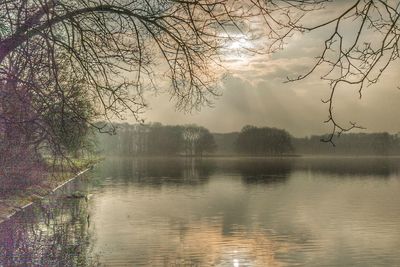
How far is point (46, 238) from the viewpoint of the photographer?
2267 cm

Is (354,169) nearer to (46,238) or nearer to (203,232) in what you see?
(203,232)

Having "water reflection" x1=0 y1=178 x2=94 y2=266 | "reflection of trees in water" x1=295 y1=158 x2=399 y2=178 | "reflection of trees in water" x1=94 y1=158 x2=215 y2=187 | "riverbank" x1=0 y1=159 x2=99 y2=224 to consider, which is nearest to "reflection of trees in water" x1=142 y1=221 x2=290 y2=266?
"water reflection" x1=0 y1=178 x2=94 y2=266

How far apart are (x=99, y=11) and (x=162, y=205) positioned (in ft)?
101

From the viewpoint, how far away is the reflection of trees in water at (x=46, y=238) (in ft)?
59.3

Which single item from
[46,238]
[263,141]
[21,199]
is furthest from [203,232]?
[263,141]

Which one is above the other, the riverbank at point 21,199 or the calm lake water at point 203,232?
the riverbank at point 21,199

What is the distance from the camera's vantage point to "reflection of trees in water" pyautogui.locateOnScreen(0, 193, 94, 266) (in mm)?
18062

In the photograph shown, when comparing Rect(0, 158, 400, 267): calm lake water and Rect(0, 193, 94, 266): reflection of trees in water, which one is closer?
Rect(0, 193, 94, 266): reflection of trees in water

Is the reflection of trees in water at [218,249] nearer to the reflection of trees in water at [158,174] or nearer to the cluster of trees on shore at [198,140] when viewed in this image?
the reflection of trees in water at [158,174]

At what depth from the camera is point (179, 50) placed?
10586 mm

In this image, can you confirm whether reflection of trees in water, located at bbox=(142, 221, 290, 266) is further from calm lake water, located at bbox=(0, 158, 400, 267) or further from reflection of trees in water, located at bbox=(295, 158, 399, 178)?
reflection of trees in water, located at bbox=(295, 158, 399, 178)

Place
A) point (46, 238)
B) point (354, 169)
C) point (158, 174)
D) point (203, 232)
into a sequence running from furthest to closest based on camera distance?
1. point (354, 169)
2. point (158, 174)
3. point (203, 232)
4. point (46, 238)

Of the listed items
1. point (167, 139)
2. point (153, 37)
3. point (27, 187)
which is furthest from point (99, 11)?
point (167, 139)

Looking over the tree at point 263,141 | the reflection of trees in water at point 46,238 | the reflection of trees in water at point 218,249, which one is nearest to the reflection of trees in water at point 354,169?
the tree at point 263,141
